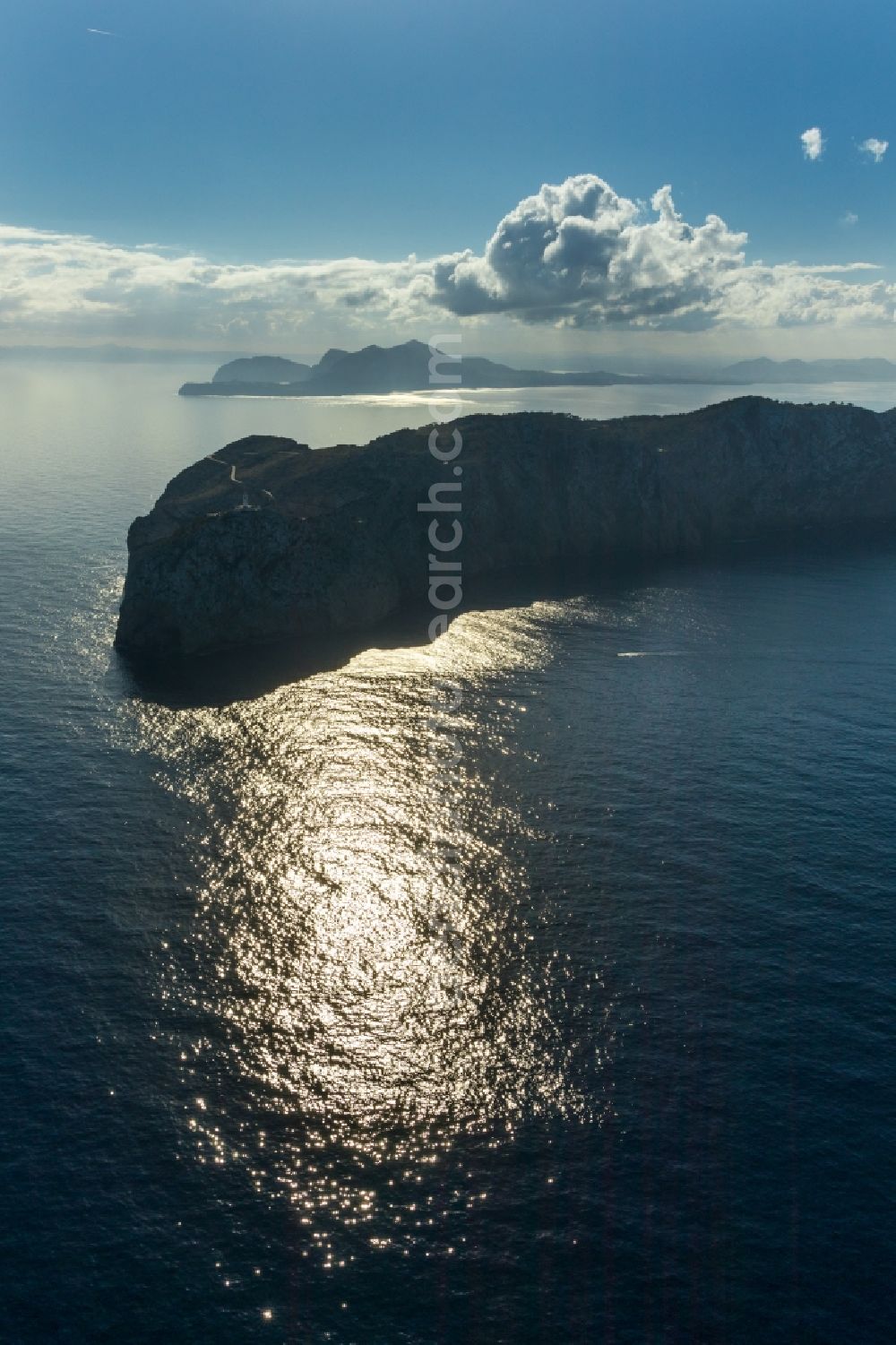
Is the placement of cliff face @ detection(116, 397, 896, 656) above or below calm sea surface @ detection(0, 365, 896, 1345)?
above

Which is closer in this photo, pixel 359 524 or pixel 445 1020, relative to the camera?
pixel 445 1020

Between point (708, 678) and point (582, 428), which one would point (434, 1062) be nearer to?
point (708, 678)

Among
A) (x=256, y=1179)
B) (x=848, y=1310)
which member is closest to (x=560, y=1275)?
(x=848, y=1310)

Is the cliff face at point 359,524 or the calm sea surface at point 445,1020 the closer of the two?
the calm sea surface at point 445,1020

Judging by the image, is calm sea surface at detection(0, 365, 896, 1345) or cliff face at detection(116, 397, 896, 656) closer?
calm sea surface at detection(0, 365, 896, 1345)

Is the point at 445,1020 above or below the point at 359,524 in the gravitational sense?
below
